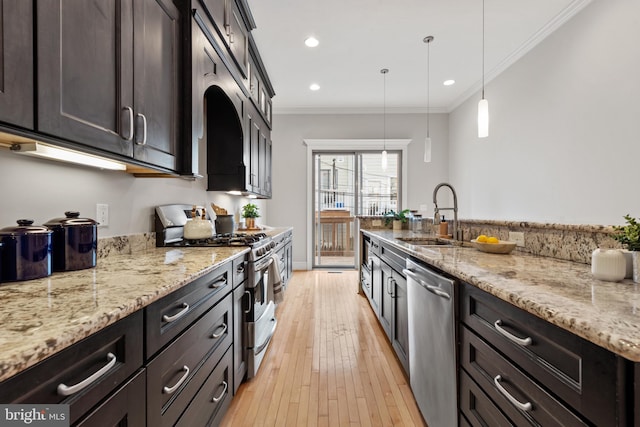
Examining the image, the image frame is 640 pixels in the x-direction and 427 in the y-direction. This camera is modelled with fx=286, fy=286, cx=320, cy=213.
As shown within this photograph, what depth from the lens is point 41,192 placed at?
1143 millimetres

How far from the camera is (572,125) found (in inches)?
117

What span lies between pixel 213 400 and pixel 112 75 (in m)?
1.43

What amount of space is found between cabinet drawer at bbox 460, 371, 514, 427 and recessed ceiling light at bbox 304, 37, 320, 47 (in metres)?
3.59

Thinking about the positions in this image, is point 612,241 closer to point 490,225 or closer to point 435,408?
point 490,225

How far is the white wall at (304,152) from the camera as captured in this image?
5.64 metres

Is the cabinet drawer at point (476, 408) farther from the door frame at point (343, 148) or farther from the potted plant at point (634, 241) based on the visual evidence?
the door frame at point (343, 148)

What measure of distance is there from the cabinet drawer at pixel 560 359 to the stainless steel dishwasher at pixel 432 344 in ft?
0.79

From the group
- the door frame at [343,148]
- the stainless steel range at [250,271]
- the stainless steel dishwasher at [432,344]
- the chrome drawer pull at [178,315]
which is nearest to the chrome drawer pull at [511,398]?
the stainless steel dishwasher at [432,344]

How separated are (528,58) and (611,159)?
176 cm

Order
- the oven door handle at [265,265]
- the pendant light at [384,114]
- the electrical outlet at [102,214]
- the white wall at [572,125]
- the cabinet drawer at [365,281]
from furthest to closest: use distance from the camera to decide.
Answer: the pendant light at [384,114]
the cabinet drawer at [365,281]
the white wall at [572,125]
the oven door handle at [265,265]
the electrical outlet at [102,214]

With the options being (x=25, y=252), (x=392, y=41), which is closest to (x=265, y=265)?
(x=25, y=252)

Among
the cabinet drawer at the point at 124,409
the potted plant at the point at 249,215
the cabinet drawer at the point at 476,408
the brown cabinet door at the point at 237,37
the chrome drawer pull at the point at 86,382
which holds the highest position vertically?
the brown cabinet door at the point at 237,37

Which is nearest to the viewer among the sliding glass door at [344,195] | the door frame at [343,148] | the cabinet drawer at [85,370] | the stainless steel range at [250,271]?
the cabinet drawer at [85,370]

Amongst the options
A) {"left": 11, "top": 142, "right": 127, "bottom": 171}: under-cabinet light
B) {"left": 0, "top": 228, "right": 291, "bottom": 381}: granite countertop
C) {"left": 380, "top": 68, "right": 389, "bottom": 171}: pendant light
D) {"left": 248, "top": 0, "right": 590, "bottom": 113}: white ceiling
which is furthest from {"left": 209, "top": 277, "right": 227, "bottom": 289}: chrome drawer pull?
{"left": 380, "top": 68, "right": 389, "bottom": 171}: pendant light
